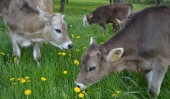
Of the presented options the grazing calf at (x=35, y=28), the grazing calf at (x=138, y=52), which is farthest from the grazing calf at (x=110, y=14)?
the grazing calf at (x=138, y=52)

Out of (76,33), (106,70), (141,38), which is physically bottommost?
(76,33)

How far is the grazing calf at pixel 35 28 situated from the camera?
7.28 m

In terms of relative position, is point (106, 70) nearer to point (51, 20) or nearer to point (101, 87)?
point (101, 87)

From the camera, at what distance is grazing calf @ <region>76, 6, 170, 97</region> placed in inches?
212

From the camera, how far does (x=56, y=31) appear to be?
7309 mm

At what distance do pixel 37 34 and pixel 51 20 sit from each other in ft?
1.69

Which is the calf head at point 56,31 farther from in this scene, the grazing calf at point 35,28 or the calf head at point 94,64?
the calf head at point 94,64

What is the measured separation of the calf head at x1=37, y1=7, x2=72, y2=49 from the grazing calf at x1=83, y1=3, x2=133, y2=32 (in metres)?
7.89

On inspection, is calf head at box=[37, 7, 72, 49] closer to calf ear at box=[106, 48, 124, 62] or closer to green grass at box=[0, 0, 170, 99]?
green grass at box=[0, 0, 170, 99]

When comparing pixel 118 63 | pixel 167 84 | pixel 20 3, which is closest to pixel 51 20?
pixel 20 3

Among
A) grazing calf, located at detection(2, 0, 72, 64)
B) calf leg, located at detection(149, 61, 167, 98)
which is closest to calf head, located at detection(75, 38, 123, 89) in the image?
calf leg, located at detection(149, 61, 167, 98)

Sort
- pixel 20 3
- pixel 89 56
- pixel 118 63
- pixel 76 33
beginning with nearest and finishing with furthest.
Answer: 1. pixel 89 56
2. pixel 118 63
3. pixel 20 3
4. pixel 76 33

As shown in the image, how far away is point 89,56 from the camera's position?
5.32 metres

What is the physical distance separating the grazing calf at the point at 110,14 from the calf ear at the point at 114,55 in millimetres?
9678
